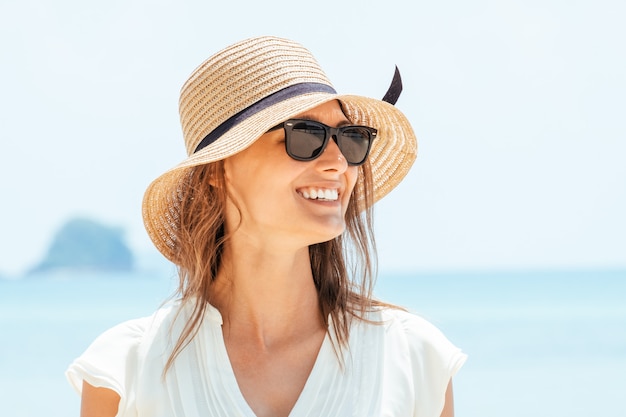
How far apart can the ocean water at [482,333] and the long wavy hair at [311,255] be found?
21 cm

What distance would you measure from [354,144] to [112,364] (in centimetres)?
84

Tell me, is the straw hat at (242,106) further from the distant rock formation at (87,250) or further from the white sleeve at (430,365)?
the distant rock formation at (87,250)

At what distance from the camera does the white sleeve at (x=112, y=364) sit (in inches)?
97.3

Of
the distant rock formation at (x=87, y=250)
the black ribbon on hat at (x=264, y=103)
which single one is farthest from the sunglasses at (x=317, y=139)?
the distant rock formation at (x=87, y=250)

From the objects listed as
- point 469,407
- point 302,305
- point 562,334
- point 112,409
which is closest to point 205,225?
point 302,305

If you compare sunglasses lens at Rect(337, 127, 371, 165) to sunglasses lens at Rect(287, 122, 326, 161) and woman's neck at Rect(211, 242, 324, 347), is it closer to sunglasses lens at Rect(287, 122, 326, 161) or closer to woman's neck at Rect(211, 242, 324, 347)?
sunglasses lens at Rect(287, 122, 326, 161)

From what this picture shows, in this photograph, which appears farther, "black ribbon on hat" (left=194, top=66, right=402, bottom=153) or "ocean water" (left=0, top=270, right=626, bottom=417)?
"ocean water" (left=0, top=270, right=626, bottom=417)

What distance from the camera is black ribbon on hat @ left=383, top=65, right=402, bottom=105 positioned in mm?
2783

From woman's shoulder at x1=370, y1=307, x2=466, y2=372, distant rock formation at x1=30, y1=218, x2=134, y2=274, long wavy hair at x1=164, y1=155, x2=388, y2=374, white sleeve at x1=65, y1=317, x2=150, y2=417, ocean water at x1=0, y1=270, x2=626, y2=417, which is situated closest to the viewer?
white sleeve at x1=65, y1=317, x2=150, y2=417

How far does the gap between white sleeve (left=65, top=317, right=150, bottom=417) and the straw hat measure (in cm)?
42

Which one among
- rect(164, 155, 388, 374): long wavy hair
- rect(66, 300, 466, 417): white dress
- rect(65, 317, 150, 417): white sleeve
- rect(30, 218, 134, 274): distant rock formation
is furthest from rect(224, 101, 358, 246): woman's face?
rect(30, 218, 134, 274): distant rock formation

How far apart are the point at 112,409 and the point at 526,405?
8759 millimetres

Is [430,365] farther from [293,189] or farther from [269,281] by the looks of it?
[293,189]

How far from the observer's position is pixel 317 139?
255cm
